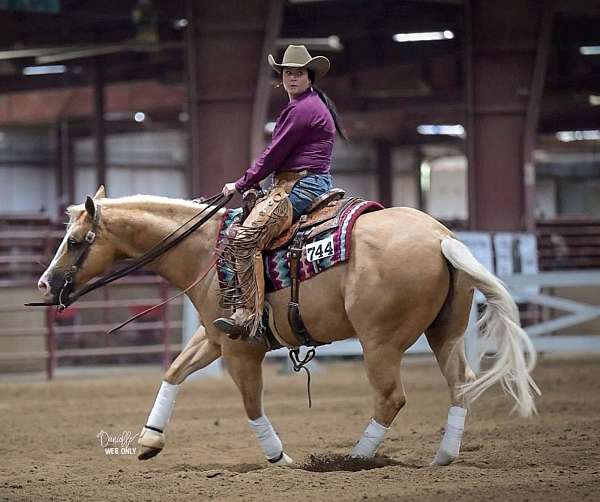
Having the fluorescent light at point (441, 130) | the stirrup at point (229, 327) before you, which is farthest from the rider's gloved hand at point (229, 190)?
the fluorescent light at point (441, 130)

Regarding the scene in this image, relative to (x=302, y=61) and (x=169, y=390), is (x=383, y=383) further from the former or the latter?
(x=302, y=61)

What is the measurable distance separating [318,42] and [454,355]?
10.9 metres

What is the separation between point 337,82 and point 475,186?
385 centimetres

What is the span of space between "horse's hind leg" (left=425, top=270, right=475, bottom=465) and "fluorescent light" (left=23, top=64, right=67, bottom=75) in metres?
13.6

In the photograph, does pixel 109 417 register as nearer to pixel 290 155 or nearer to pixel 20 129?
pixel 290 155

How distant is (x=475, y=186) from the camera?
14930 mm

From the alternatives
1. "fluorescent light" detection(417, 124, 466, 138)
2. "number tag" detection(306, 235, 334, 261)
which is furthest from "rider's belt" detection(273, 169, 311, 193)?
"fluorescent light" detection(417, 124, 466, 138)

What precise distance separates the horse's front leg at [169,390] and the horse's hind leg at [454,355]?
133 centimetres

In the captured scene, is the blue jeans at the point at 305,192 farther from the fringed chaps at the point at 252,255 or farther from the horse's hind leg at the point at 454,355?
the horse's hind leg at the point at 454,355

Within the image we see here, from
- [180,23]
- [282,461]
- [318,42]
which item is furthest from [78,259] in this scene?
[318,42]

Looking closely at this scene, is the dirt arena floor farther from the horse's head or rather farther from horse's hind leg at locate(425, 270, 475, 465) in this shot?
the horse's head

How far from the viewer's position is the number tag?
5500 mm

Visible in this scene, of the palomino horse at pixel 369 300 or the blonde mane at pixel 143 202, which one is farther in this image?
the blonde mane at pixel 143 202

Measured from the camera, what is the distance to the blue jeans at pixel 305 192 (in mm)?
5711
